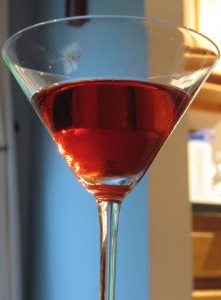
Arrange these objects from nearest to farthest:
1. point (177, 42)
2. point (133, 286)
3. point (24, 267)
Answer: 1. point (177, 42)
2. point (133, 286)
3. point (24, 267)

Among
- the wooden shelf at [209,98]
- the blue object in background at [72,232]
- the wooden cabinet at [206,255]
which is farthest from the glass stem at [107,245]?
the wooden shelf at [209,98]

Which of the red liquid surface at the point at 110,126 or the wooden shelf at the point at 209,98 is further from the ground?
the wooden shelf at the point at 209,98

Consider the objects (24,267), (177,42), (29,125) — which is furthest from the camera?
(29,125)

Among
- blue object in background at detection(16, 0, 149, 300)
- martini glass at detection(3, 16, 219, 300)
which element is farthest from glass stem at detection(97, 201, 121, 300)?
blue object in background at detection(16, 0, 149, 300)

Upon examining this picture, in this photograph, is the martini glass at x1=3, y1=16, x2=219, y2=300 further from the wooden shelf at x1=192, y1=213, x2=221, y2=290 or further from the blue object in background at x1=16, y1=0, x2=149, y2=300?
the wooden shelf at x1=192, y1=213, x2=221, y2=290

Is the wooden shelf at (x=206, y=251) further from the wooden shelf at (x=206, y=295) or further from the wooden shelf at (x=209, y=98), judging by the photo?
the wooden shelf at (x=209, y=98)

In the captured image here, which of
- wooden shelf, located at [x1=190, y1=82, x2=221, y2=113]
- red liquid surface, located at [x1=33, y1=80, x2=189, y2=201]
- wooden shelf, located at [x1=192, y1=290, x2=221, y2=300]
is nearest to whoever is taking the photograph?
red liquid surface, located at [x1=33, y1=80, x2=189, y2=201]

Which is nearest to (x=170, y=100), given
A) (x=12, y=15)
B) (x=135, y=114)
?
(x=135, y=114)

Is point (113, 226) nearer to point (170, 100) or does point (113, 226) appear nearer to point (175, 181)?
point (170, 100)
